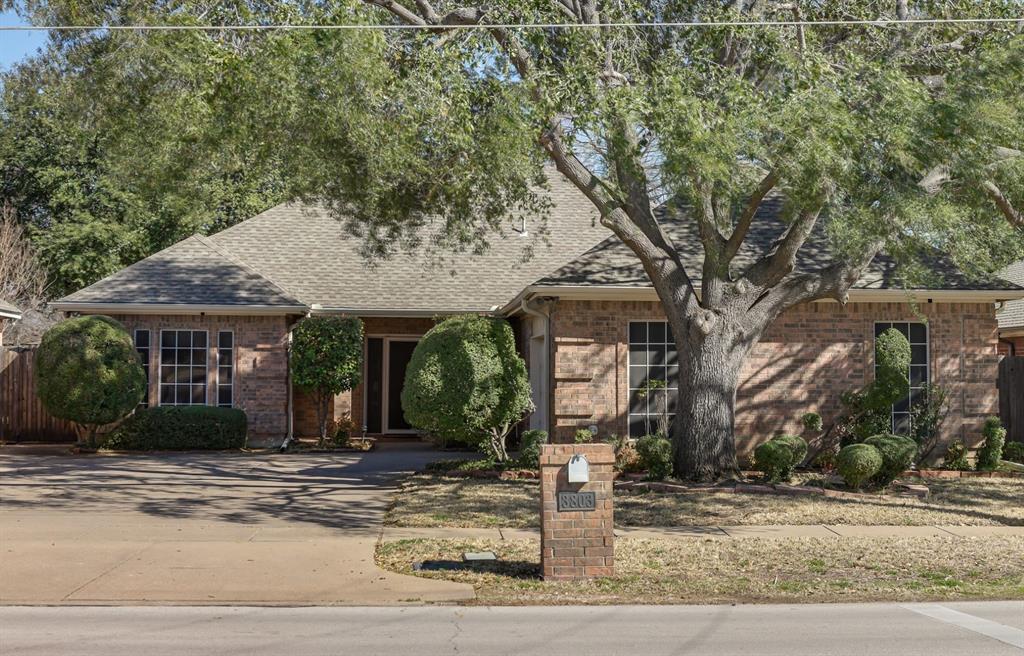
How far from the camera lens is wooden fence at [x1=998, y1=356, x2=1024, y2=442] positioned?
67.4ft

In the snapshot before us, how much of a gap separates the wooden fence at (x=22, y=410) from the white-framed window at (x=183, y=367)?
2604mm

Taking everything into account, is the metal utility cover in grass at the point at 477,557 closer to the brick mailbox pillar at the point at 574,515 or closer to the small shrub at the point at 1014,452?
the brick mailbox pillar at the point at 574,515

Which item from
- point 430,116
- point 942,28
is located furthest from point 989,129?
point 430,116

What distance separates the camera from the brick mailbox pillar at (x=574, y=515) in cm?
943

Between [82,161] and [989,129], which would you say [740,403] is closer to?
[989,129]

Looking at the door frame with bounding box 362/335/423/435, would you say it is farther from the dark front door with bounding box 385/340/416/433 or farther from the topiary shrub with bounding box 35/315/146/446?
the topiary shrub with bounding box 35/315/146/446

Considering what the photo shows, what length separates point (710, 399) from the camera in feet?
47.7

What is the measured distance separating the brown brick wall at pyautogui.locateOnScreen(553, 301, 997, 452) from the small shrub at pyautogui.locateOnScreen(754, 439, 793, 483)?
2.17m

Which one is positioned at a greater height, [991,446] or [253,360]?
[253,360]

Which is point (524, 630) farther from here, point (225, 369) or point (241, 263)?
point (241, 263)

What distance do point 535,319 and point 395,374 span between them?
534cm

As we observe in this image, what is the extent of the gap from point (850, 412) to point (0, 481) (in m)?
13.4

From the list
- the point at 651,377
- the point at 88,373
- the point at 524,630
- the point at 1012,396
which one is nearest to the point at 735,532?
the point at 524,630

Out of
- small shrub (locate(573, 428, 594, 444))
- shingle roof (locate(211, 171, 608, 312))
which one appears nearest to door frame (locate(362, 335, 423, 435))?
shingle roof (locate(211, 171, 608, 312))
